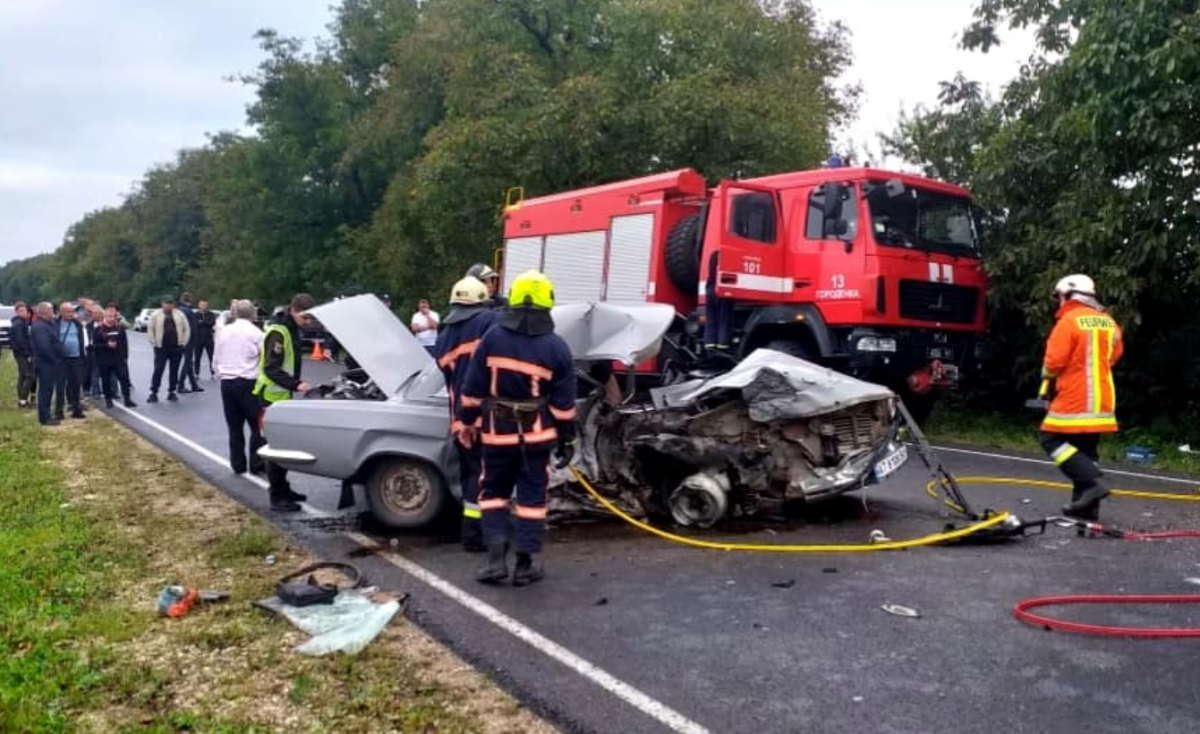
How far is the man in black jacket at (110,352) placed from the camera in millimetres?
15359

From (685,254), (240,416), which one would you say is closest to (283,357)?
(240,416)

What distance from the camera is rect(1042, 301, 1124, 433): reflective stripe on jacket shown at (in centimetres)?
684

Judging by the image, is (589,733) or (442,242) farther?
(442,242)

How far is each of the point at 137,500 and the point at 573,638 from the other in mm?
4817

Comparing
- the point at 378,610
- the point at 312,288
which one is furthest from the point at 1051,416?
the point at 312,288

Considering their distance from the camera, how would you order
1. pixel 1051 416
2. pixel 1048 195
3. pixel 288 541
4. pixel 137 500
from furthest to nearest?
pixel 1048 195 → pixel 137 500 → pixel 1051 416 → pixel 288 541

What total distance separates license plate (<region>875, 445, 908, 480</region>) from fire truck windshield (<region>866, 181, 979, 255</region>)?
14.7ft

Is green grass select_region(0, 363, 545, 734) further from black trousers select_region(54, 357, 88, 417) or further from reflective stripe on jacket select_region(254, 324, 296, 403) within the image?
black trousers select_region(54, 357, 88, 417)

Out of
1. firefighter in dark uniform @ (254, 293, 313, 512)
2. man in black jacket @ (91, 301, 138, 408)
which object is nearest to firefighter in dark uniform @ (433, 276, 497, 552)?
firefighter in dark uniform @ (254, 293, 313, 512)

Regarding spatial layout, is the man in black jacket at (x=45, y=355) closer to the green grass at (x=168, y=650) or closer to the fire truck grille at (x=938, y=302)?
the green grass at (x=168, y=650)

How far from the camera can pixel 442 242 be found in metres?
23.6

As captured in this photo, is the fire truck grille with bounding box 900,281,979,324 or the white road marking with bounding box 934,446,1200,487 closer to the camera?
the white road marking with bounding box 934,446,1200,487

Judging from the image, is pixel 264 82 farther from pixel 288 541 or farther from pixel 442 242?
pixel 288 541

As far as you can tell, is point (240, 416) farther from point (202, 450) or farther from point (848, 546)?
point (848, 546)
